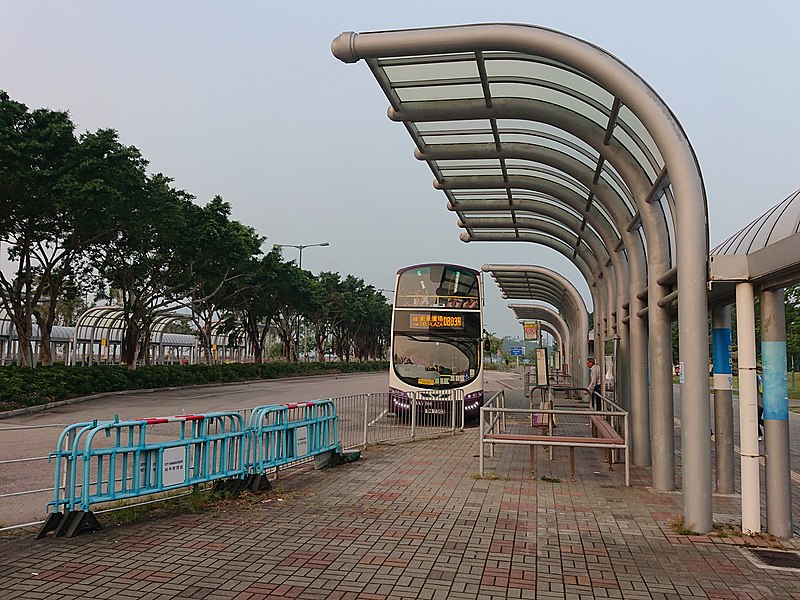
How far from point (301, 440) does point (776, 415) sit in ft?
17.9

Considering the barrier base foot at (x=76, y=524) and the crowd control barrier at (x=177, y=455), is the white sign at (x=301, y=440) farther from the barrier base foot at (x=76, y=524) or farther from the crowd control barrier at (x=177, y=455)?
the barrier base foot at (x=76, y=524)

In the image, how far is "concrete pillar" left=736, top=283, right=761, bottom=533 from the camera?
6.56 metres

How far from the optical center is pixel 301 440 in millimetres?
9211

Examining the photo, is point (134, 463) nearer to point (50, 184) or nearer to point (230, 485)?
point (230, 485)

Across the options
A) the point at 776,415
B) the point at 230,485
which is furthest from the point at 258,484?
the point at 776,415

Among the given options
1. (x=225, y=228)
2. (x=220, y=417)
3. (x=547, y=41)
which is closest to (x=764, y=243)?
(x=547, y=41)

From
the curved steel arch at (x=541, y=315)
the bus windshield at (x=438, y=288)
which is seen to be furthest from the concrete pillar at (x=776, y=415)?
the curved steel arch at (x=541, y=315)

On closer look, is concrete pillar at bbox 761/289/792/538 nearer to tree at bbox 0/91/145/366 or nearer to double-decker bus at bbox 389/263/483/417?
double-decker bus at bbox 389/263/483/417

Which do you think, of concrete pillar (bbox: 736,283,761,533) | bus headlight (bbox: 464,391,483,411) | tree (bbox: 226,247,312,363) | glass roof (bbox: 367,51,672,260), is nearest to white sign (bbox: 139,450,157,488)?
glass roof (bbox: 367,51,672,260)

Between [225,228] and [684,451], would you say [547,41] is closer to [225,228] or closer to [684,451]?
[684,451]

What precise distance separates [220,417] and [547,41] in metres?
5.17

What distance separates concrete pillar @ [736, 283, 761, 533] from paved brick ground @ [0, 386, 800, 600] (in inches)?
11.9

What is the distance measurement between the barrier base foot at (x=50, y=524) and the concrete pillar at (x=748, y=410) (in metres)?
6.10

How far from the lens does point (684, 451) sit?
22.3 ft
